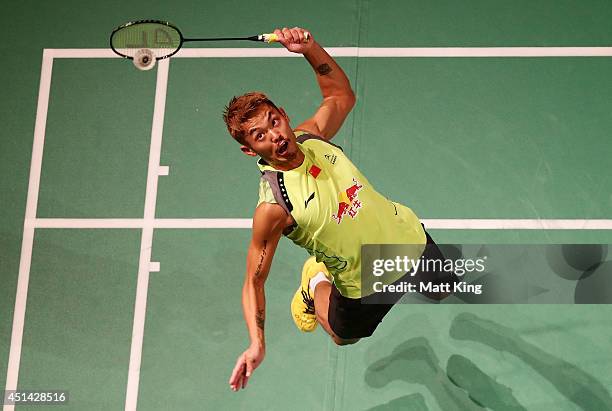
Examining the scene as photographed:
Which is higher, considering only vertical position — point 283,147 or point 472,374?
point 283,147

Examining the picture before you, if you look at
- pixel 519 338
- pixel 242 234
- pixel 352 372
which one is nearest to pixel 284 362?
pixel 352 372

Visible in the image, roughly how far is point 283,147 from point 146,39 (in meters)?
2.81

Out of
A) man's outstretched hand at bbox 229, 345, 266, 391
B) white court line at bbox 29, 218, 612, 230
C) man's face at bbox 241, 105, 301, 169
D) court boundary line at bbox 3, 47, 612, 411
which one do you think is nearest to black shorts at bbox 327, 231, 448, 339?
man's outstretched hand at bbox 229, 345, 266, 391

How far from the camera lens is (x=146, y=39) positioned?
8.56 meters

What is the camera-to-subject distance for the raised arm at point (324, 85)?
22.1 ft

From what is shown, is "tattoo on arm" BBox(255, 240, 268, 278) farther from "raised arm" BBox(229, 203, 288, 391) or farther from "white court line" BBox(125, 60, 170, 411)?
"white court line" BBox(125, 60, 170, 411)

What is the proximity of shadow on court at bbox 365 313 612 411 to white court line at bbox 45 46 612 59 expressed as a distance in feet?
8.30

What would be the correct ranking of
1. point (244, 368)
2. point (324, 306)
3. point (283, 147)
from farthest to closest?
point (324, 306)
point (283, 147)
point (244, 368)

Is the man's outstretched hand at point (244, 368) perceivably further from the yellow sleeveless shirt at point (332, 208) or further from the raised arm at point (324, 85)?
the raised arm at point (324, 85)

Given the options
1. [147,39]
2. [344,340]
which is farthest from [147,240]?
[344,340]

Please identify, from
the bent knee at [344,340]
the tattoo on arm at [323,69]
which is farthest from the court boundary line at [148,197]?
the tattoo on arm at [323,69]

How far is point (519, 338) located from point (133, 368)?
119 inches

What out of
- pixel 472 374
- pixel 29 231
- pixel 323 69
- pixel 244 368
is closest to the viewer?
pixel 244 368

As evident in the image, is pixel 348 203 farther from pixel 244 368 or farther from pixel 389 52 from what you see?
pixel 389 52
